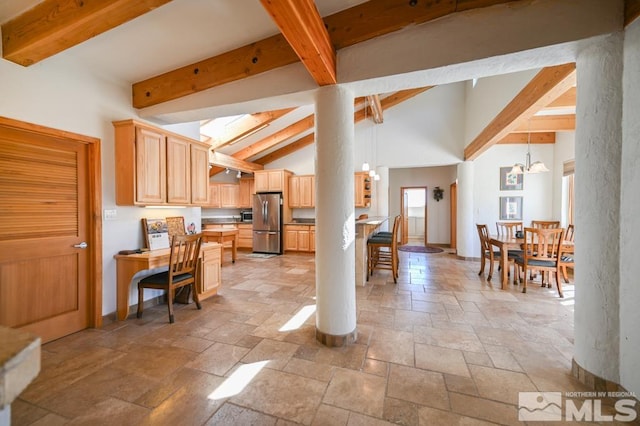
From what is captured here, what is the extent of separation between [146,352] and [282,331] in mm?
1189

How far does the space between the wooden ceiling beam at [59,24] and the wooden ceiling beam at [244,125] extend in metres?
3.26

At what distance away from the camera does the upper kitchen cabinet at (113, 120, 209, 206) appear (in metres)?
2.78

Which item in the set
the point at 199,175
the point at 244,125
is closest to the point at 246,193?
the point at 244,125

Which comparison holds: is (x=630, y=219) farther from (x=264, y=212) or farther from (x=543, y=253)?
(x=264, y=212)

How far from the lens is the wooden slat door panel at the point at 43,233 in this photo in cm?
215

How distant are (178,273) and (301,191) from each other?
15.5 ft

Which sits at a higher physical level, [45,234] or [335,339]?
[45,234]

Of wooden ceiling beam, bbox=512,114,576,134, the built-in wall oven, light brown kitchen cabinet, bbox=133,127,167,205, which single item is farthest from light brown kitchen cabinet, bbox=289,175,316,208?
wooden ceiling beam, bbox=512,114,576,134

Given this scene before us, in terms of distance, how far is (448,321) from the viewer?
109 inches

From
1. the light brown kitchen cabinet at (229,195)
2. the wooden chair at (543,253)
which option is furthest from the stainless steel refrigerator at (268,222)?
the wooden chair at (543,253)

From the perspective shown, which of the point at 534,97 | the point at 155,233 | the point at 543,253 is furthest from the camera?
the point at 543,253

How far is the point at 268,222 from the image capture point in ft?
23.2

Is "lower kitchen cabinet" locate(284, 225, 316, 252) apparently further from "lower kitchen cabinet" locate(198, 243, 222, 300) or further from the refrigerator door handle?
"lower kitchen cabinet" locate(198, 243, 222, 300)

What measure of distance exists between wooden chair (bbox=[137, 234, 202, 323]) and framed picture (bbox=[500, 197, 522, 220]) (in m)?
6.68
